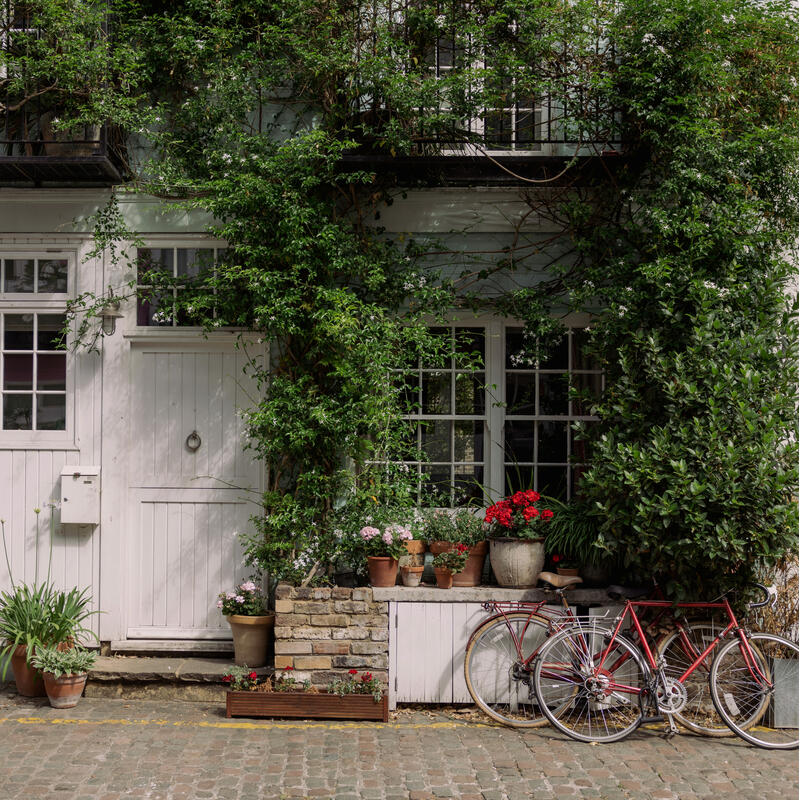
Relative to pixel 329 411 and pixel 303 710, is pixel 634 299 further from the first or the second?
pixel 303 710

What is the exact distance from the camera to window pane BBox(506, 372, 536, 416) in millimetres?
6824

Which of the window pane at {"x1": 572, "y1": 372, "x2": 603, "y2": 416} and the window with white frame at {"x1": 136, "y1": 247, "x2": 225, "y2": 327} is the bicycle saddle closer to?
the window pane at {"x1": 572, "y1": 372, "x2": 603, "y2": 416}

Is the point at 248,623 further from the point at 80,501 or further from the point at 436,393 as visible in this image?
the point at 436,393

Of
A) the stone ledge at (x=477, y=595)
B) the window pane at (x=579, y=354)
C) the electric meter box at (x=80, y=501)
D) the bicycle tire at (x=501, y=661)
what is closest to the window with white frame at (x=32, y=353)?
the electric meter box at (x=80, y=501)

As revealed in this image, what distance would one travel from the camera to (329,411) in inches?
245

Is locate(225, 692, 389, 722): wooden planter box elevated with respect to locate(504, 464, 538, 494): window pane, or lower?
lower

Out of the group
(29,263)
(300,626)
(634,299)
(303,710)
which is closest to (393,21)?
(634,299)

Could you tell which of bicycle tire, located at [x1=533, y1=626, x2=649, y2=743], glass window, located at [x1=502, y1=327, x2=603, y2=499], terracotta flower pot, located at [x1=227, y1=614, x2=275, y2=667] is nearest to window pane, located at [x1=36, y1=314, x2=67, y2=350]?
terracotta flower pot, located at [x1=227, y1=614, x2=275, y2=667]

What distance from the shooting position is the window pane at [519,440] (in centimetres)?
682

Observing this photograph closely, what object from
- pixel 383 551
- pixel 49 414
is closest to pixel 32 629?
pixel 49 414

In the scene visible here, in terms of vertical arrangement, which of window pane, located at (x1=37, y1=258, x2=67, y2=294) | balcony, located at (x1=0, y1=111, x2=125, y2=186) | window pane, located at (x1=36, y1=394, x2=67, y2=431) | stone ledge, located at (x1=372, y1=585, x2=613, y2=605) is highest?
balcony, located at (x1=0, y1=111, x2=125, y2=186)

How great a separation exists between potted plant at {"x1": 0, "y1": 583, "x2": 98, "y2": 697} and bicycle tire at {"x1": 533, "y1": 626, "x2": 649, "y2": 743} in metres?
3.56

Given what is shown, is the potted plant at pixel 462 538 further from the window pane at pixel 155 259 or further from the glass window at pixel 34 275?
the glass window at pixel 34 275

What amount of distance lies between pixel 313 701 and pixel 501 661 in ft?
4.64
